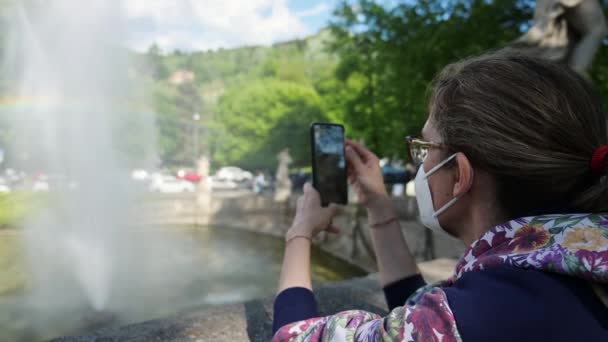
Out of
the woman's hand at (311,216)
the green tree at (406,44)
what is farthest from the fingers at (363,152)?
the green tree at (406,44)

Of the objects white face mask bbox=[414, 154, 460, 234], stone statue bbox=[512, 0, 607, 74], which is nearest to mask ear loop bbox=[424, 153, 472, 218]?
white face mask bbox=[414, 154, 460, 234]

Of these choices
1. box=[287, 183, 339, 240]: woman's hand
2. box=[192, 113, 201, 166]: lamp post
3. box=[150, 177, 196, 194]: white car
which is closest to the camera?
box=[287, 183, 339, 240]: woman's hand

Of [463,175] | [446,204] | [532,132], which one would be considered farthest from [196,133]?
[532,132]

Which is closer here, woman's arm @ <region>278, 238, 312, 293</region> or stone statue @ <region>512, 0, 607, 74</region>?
woman's arm @ <region>278, 238, 312, 293</region>

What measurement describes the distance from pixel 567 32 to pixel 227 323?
4.66m

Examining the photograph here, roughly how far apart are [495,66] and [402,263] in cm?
86

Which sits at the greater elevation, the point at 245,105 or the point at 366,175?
the point at 245,105

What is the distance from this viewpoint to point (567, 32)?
484 centimetres

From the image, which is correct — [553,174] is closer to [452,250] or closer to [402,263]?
[402,263]

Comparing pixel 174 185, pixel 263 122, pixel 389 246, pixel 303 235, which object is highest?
pixel 263 122

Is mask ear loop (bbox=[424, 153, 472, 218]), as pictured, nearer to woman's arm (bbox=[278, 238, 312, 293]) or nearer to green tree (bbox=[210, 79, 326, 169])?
woman's arm (bbox=[278, 238, 312, 293])

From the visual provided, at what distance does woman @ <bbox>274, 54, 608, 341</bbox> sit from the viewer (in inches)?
33.7

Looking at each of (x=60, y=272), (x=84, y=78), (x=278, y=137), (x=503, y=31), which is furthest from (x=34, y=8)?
(x=278, y=137)

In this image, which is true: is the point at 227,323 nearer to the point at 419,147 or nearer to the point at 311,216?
the point at 311,216
